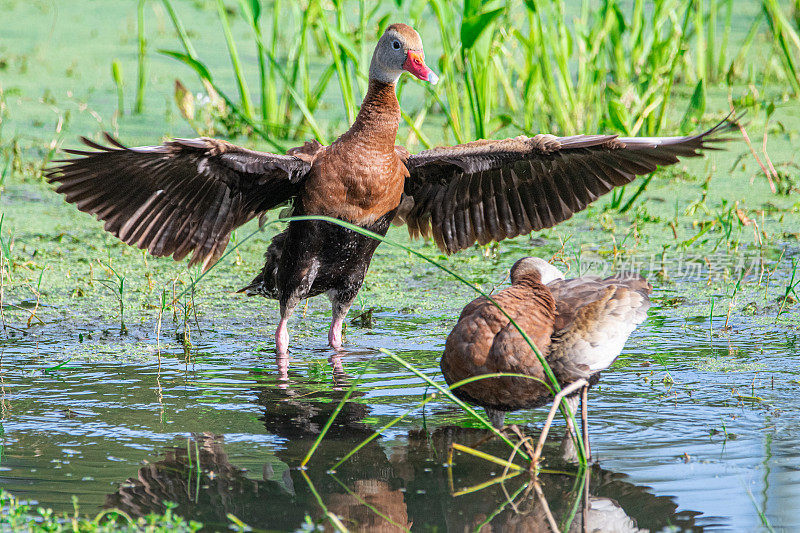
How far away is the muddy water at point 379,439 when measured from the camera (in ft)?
11.0

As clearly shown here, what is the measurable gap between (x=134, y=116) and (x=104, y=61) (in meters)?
1.57

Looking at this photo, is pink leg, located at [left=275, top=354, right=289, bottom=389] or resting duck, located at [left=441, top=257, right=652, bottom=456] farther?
pink leg, located at [left=275, top=354, right=289, bottom=389]

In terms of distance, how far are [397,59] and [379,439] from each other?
2.01 metres

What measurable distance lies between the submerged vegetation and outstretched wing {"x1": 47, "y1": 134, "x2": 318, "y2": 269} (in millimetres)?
318

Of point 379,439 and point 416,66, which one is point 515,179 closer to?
point 416,66

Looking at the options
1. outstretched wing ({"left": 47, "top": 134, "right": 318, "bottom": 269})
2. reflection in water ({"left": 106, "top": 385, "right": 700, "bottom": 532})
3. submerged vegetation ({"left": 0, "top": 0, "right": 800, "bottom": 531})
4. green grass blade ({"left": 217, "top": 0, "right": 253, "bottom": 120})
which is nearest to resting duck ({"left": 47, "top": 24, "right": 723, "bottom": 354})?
outstretched wing ({"left": 47, "top": 134, "right": 318, "bottom": 269})

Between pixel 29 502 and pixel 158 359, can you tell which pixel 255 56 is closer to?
pixel 158 359

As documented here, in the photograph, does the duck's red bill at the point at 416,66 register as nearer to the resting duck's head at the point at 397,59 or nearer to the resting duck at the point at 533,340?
the resting duck's head at the point at 397,59

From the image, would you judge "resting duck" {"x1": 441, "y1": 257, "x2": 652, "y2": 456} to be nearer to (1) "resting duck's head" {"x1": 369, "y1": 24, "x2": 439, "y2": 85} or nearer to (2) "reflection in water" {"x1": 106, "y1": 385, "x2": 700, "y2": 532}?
(2) "reflection in water" {"x1": 106, "y1": 385, "x2": 700, "y2": 532}

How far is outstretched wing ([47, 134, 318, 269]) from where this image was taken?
4.56 metres

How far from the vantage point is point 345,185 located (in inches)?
195

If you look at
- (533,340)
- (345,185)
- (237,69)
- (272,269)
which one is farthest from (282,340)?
(237,69)

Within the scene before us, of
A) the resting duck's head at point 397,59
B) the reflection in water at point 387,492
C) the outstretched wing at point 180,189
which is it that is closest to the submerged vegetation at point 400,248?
the reflection in water at point 387,492

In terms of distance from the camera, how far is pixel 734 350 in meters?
4.94
